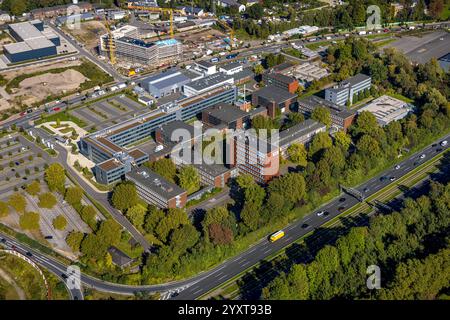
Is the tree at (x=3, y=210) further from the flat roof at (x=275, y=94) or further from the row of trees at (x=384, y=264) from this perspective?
the flat roof at (x=275, y=94)

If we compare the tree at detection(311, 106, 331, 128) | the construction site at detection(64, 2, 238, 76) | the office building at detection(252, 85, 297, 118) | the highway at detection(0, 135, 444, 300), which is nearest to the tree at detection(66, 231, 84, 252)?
the highway at detection(0, 135, 444, 300)

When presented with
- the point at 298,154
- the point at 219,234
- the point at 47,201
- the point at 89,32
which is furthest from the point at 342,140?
the point at 89,32

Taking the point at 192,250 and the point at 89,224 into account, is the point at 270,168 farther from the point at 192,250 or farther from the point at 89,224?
the point at 89,224

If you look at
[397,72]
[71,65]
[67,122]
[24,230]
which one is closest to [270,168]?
[24,230]

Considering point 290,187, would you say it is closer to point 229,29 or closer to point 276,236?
point 276,236

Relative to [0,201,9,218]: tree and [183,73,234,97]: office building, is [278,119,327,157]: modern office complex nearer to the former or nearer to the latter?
[183,73,234,97]: office building
